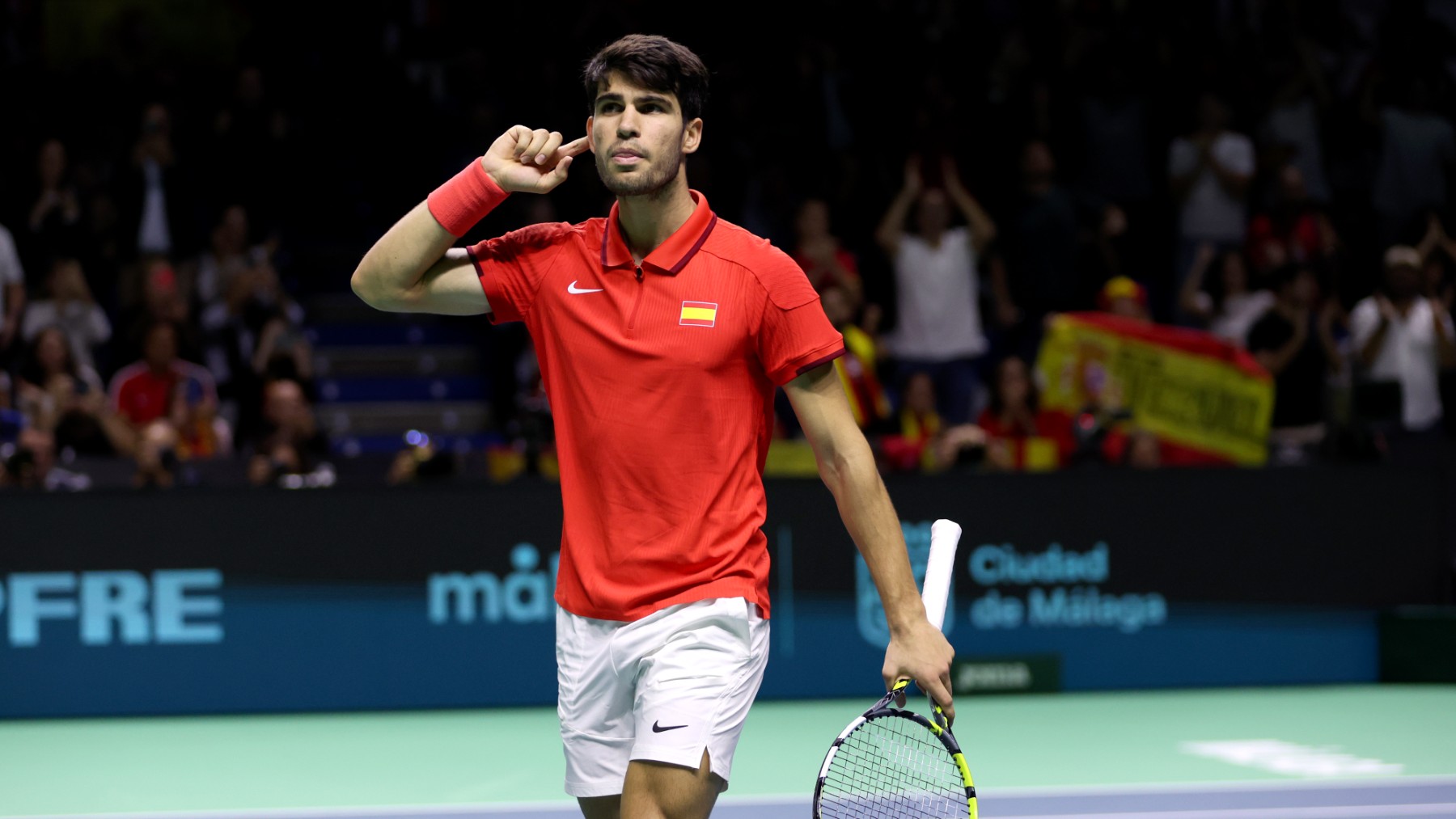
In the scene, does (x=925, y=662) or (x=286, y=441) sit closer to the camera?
(x=925, y=662)

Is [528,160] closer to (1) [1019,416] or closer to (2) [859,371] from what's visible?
(2) [859,371]

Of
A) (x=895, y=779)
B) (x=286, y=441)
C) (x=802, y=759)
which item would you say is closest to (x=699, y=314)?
(x=895, y=779)

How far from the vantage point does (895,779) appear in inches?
154

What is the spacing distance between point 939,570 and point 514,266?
41.5 inches

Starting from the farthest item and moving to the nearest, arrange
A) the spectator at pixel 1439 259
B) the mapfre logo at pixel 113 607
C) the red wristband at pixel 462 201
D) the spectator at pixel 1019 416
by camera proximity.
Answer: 1. the spectator at pixel 1439 259
2. the spectator at pixel 1019 416
3. the mapfre logo at pixel 113 607
4. the red wristband at pixel 462 201

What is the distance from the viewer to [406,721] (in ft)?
27.3

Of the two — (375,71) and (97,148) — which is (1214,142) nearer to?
(375,71)

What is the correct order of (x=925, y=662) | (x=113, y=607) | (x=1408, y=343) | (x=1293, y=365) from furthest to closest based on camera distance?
(x=1293, y=365)
(x=1408, y=343)
(x=113, y=607)
(x=925, y=662)

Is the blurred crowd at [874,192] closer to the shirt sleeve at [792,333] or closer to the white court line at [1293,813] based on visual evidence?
the white court line at [1293,813]

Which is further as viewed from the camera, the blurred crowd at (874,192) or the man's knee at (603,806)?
the blurred crowd at (874,192)

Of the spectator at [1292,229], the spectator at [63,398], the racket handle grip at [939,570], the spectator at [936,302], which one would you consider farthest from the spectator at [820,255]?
the racket handle grip at [939,570]

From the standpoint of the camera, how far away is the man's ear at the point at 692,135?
3.49m

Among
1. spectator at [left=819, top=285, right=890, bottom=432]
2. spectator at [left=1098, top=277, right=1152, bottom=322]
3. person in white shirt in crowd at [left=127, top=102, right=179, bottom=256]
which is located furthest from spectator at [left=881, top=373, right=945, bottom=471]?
person in white shirt in crowd at [left=127, top=102, right=179, bottom=256]

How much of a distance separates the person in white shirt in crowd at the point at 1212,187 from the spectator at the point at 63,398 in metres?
7.31
